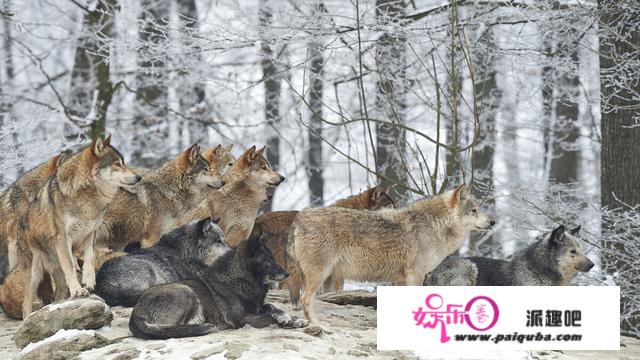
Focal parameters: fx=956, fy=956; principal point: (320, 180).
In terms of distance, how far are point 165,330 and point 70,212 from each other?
7.18 feet

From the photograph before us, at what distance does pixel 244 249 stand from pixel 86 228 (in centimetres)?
184

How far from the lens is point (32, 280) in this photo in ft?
31.9

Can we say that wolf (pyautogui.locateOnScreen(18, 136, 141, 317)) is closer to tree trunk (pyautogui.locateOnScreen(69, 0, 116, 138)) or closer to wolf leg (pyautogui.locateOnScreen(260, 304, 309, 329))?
wolf leg (pyautogui.locateOnScreen(260, 304, 309, 329))

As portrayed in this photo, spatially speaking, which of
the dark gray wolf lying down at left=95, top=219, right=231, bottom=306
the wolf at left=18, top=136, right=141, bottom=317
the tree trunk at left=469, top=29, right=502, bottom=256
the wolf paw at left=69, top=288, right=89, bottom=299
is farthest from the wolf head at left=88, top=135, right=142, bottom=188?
the tree trunk at left=469, top=29, right=502, bottom=256

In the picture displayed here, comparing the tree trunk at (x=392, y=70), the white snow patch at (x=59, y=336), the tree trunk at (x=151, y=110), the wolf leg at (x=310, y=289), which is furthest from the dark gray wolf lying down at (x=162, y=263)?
the tree trunk at (x=151, y=110)

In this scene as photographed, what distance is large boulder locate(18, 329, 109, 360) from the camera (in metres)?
7.84

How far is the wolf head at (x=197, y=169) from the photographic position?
11.3 metres

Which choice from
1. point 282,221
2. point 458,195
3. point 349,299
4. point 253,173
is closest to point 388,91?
point 253,173

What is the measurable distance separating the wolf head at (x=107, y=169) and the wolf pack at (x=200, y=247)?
12mm

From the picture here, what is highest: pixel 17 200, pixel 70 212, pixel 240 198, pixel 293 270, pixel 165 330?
pixel 240 198

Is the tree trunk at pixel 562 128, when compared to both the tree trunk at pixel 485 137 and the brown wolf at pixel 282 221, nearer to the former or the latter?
the tree trunk at pixel 485 137

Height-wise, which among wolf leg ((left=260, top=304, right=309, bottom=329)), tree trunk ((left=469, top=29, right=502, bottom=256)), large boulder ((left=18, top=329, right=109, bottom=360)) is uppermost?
tree trunk ((left=469, top=29, right=502, bottom=256))

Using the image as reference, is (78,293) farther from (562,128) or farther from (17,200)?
(562,128)

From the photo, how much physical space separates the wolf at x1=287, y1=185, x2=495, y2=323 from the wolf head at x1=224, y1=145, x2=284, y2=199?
7.62 feet
